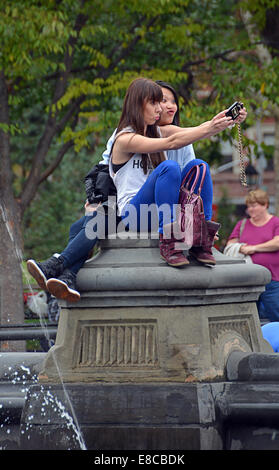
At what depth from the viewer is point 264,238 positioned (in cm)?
827

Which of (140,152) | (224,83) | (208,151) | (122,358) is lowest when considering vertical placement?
(122,358)

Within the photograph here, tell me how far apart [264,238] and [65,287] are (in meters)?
4.10

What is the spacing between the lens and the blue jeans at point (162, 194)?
462 cm

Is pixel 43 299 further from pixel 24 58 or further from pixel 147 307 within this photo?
pixel 147 307

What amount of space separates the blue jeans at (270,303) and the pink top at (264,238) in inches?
8.1

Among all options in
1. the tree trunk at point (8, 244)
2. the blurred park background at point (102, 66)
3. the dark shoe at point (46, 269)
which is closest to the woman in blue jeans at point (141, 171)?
the dark shoe at point (46, 269)

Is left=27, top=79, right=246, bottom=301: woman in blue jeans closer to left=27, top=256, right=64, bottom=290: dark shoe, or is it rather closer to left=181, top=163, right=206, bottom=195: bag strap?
left=27, top=256, right=64, bottom=290: dark shoe

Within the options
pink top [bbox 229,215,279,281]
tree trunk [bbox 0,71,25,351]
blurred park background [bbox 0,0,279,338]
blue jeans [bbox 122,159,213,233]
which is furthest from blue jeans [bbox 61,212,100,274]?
tree trunk [bbox 0,71,25,351]

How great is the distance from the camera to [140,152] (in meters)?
4.87

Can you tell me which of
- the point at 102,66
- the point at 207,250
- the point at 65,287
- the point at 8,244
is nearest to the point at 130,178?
the point at 207,250

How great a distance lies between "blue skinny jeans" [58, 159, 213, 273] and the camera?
4.63m

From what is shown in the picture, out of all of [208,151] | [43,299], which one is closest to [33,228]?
[208,151]

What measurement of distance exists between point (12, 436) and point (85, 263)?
1.06 m

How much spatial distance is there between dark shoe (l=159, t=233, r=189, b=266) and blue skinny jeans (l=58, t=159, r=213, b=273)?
4.4 inches
